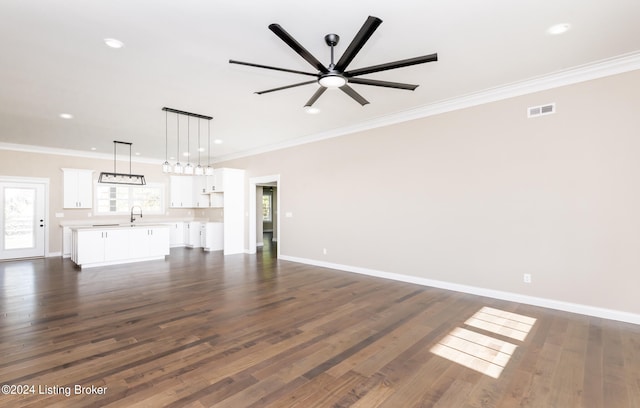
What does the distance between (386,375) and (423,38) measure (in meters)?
3.12

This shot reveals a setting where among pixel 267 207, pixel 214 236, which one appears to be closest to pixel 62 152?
pixel 214 236

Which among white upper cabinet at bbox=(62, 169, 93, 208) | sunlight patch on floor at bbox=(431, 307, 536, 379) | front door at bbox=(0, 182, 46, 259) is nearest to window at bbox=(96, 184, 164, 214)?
white upper cabinet at bbox=(62, 169, 93, 208)

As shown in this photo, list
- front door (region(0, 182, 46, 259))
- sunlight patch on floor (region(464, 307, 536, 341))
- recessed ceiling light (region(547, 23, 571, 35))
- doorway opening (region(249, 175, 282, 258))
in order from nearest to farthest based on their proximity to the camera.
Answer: recessed ceiling light (region(547, 23, 571, 35)), sunlight patch on floor (region(464, 307, 536, 341)), front door (region(0, 182, 46, 259)), doorway opening (region(249, 175, 282, 258))

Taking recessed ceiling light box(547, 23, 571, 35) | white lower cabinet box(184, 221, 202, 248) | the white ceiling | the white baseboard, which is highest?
the white ceiling

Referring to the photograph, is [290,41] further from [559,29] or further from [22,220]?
[22,220]

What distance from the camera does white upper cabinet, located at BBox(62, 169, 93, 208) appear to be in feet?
27.2

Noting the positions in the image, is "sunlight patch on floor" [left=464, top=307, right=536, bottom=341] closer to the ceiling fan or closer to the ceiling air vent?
the ceiling air vent

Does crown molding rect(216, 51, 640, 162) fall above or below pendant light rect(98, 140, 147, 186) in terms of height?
above

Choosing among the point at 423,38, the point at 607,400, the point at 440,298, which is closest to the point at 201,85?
the point at 423,38

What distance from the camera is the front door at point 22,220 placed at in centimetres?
752

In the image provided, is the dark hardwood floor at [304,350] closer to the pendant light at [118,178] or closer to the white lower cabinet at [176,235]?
the pendant light at [118,178]

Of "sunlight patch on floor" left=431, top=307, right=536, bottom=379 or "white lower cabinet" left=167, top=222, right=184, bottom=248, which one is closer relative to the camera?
"sunlight patch on floor" left=431, top=307, right=536, bottom=379

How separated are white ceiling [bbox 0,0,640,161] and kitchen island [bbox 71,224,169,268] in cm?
267

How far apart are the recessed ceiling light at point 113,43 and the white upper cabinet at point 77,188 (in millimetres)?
7081
